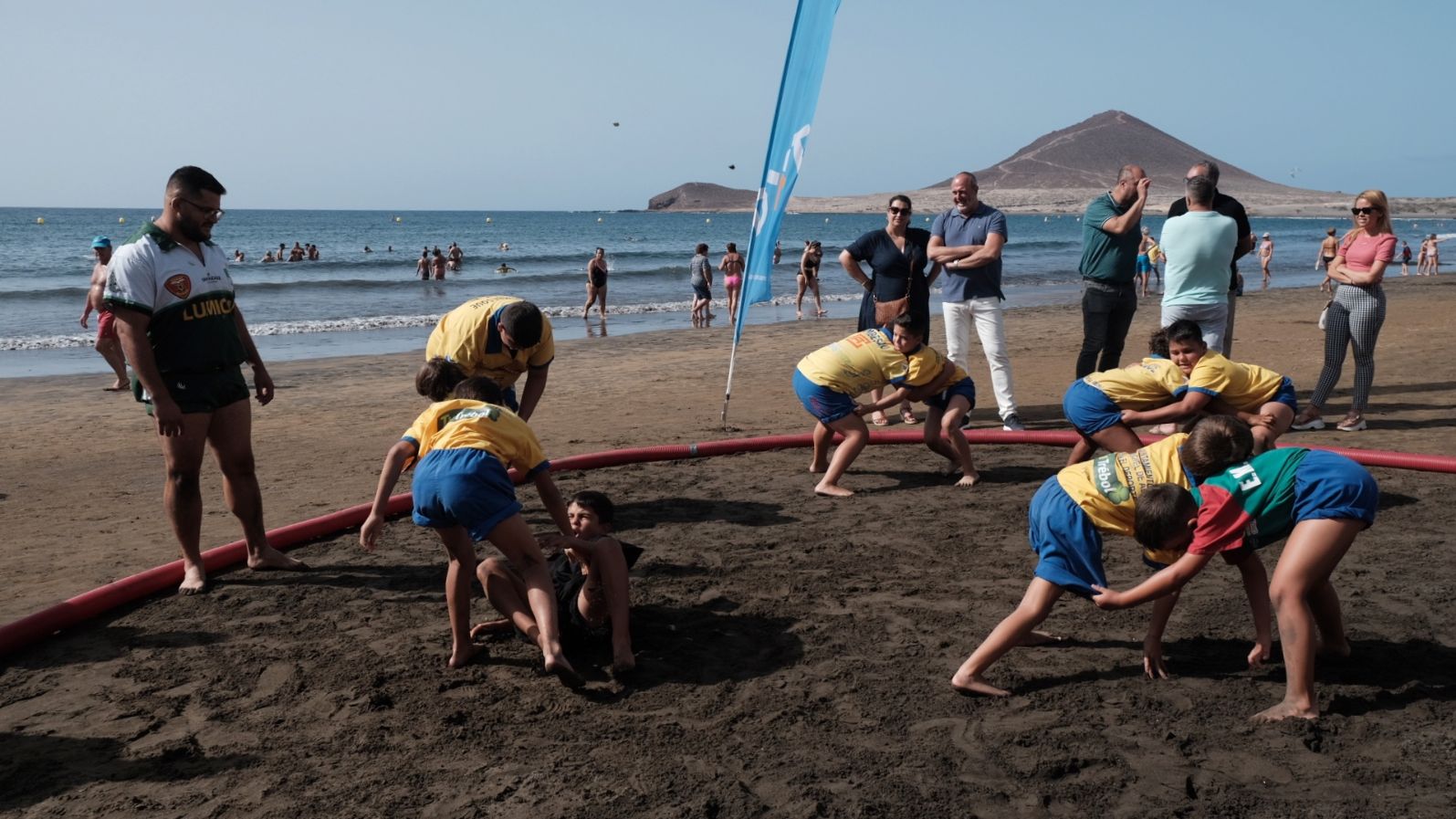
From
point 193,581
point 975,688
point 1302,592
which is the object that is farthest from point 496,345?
point 1302,592

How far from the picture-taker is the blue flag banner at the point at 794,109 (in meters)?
9.44

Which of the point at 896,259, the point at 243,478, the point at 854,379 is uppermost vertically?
the point at 896,259

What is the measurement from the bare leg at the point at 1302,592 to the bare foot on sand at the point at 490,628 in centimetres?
311

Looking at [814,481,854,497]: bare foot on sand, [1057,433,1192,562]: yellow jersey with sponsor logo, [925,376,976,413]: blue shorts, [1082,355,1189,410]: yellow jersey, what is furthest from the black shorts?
[1082,355,1189,410]: yellow jersey

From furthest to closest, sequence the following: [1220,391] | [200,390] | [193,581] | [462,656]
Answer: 1. [1220,391]
2. [193,581]
3. [200,390]
4. [462,656]

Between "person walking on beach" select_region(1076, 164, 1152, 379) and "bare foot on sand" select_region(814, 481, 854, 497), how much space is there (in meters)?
2.65

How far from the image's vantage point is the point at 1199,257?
28.3ft

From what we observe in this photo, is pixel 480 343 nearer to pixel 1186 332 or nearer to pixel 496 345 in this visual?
pixel 496 345

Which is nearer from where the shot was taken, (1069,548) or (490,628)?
(1069,548)

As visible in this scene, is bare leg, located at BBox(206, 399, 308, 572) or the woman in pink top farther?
the woman in pink top

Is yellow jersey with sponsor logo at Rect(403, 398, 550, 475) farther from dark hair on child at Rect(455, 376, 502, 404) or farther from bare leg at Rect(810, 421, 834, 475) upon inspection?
bare leg at Rect(810, 421, 834, 475)

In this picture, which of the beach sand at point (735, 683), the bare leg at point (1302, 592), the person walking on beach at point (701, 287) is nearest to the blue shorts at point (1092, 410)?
the beach sand at point (735, 683)

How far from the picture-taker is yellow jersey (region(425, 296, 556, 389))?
6.63 metres

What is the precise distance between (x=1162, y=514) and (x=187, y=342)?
14.7 feet
